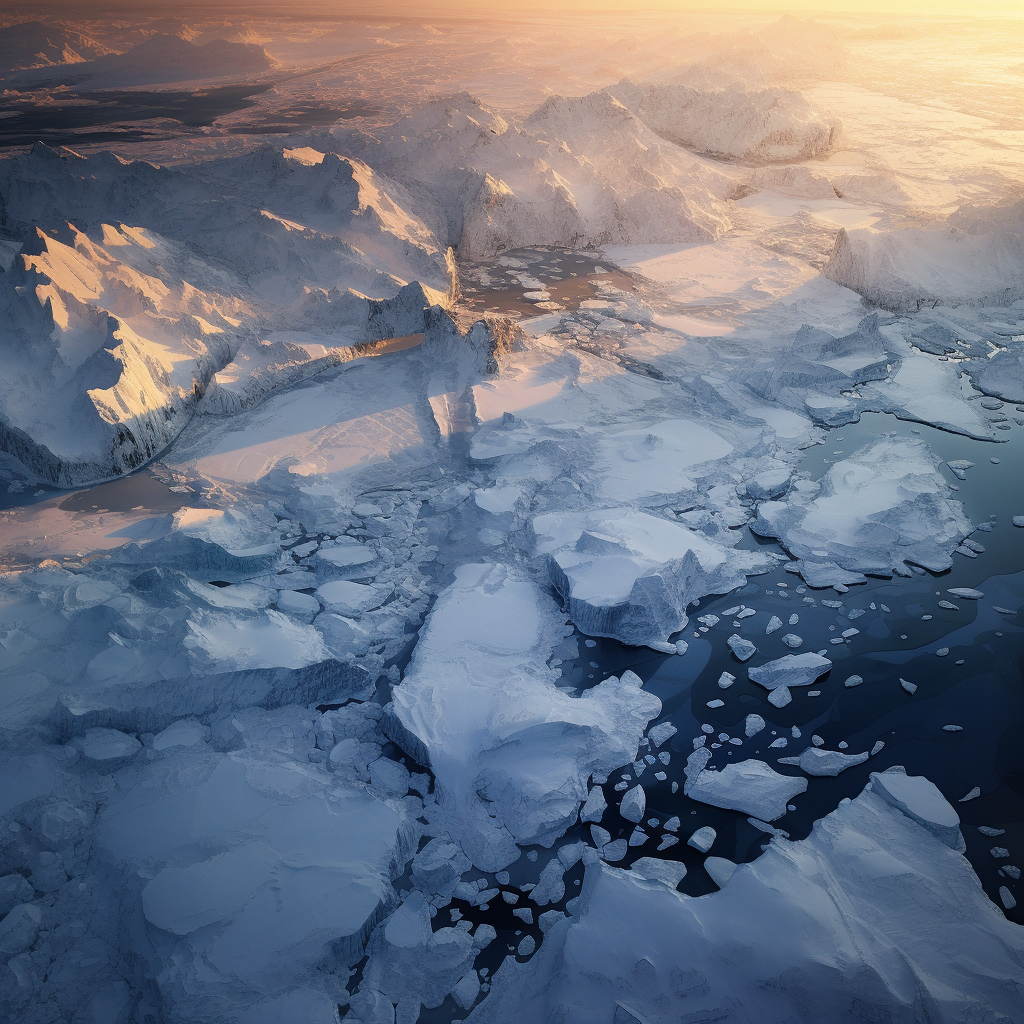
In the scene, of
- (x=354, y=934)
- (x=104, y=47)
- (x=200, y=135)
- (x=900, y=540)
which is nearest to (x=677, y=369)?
(x=900, y=540)

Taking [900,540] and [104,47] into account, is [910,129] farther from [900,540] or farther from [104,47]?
[104,47]

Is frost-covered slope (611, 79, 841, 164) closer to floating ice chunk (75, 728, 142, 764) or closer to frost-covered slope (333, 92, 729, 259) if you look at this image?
frost-covered slope (333, 92, 729, 259)

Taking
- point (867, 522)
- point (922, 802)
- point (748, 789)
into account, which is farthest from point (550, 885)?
point (867, 522)

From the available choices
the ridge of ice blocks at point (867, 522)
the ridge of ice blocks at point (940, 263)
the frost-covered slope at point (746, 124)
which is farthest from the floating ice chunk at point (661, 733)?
the frost-covered slope at point (746, 124)

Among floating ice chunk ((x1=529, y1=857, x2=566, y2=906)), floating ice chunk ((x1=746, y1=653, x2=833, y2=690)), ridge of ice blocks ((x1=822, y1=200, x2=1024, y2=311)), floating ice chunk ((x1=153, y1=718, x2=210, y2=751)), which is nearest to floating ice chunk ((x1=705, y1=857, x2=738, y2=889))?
floating ice chunk ((x1=529, y1=857, x2=566, y2=906))

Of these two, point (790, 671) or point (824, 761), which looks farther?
point (790, 671)

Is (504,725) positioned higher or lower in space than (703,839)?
higher

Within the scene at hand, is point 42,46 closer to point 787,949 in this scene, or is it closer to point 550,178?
point 550,178
